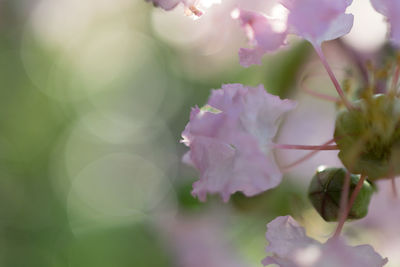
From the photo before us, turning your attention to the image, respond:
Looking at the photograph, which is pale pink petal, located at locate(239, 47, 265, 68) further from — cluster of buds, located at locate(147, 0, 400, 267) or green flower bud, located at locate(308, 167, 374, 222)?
green flower bud, located at locate(308, 167, 374, 222)

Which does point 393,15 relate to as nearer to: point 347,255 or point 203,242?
point 347,255

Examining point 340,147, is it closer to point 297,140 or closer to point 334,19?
point 334,19

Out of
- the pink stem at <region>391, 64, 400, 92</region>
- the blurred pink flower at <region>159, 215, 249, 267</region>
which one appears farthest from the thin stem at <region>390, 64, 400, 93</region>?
the blurred pink flower at <region>159, 215, 249, 267</region>

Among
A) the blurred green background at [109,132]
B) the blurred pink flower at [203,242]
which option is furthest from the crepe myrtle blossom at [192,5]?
the blurred pink flower at [203,242]

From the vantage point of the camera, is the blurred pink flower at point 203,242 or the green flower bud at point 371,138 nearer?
the green flower bud at point 371,138

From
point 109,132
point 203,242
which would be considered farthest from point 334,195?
point 109,132

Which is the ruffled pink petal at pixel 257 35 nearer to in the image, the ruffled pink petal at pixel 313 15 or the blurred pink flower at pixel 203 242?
the ruffled pink petal at pixel 313 15
